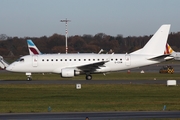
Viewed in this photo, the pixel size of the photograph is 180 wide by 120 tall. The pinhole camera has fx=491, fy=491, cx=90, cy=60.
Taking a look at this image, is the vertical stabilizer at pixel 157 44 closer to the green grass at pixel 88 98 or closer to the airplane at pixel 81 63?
the airplane at pixel 81 63

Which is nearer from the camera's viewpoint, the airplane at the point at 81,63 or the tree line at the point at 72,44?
the airplane at the point at 81,63

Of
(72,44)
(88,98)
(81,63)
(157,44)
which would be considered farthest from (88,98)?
(72,44)

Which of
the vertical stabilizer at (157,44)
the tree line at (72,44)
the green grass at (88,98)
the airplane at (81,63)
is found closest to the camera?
the green grass at (88,98)

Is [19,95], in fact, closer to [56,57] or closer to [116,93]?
[116,93]

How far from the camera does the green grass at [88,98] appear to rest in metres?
27.2

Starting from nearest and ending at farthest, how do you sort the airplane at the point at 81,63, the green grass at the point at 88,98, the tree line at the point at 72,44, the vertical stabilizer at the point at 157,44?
the green grass at the point at 88,98 → the airplane at the point at 81,63 → the vertical stabilizer at the point at 157,44 → the tree line at the point at 72,44

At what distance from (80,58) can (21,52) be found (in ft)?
265

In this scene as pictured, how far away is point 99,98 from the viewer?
108ft

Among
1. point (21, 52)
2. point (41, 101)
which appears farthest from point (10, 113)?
point (21, 52)

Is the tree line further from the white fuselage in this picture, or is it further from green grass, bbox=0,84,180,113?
green grass, bbox=0,84,180,113

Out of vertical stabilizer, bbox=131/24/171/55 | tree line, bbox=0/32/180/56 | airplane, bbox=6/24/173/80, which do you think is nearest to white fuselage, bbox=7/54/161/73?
airplane, bbox=6/24/173/80

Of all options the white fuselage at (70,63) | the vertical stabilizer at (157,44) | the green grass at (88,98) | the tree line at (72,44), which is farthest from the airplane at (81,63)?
the tree line at (72,44)

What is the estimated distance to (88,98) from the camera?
108 ft

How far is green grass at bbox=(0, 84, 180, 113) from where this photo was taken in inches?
1072
